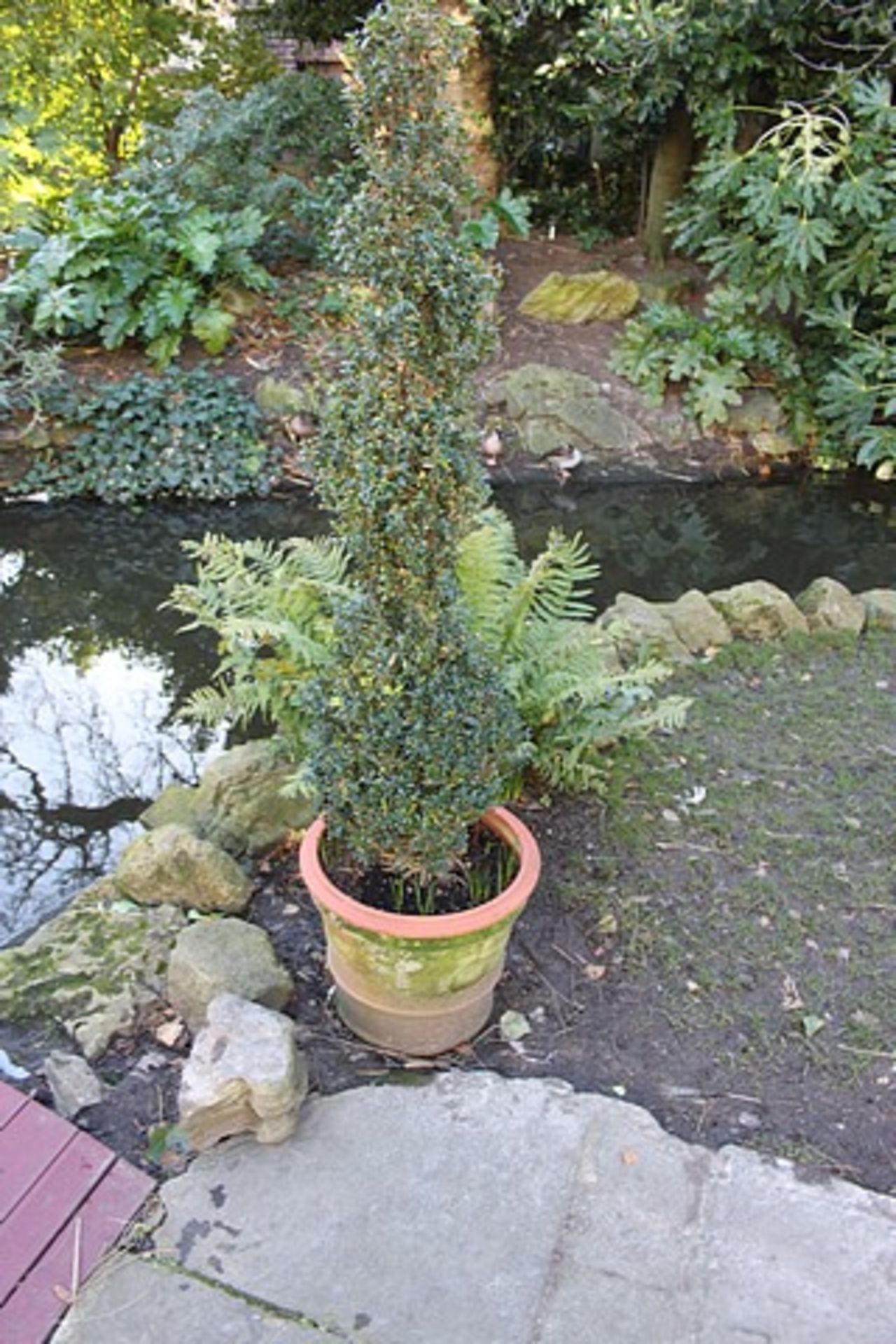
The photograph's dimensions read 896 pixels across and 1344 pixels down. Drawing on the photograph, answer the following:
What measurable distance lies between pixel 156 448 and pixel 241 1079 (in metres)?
4.65

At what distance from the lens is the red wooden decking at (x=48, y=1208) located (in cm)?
169

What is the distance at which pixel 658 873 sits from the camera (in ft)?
8.74

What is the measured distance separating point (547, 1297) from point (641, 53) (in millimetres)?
6645

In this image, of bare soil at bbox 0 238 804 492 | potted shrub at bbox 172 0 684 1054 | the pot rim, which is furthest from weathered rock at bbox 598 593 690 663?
bare soil at bbox 0 238 804 492

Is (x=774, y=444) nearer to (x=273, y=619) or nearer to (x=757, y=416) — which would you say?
(x=757, y=416)

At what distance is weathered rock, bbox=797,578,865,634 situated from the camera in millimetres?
3977

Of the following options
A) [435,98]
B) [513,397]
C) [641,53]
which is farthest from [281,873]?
[641,53]

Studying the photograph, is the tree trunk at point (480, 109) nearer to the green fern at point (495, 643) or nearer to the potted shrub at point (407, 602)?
the green fern at point (495, 643)

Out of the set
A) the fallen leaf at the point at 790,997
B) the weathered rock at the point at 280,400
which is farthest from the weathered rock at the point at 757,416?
the fallen leaf at the point at 790,997

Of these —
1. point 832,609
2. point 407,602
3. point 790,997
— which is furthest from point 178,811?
point 832,609

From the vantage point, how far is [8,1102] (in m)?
2.00

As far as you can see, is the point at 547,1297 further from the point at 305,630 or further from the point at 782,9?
the point at 782,9

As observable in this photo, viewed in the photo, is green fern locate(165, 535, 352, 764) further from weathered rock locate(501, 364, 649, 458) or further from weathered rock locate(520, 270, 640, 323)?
weathered rock locate(520, 270, 640, 323)

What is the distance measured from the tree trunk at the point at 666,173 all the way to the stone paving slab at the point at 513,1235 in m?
6.99
